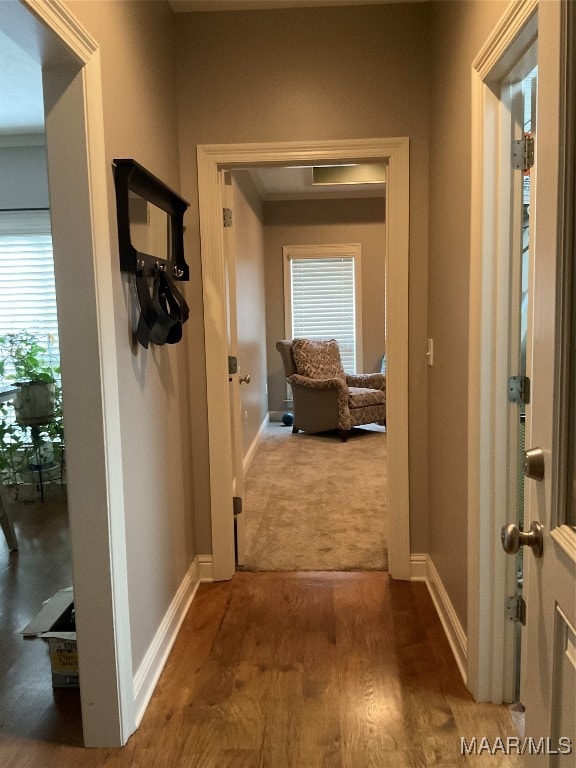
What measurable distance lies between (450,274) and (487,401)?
60 centimetres

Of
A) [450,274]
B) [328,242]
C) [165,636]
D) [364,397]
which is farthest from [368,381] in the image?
[165,636]

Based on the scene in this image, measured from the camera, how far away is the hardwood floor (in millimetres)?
1695

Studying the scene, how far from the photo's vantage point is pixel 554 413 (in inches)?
35.7

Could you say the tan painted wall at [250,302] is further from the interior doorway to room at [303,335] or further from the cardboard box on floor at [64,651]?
the cardboard box on floor at [64,651]

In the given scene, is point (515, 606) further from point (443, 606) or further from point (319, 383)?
point (319, 383)

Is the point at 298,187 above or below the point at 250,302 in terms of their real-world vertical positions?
above

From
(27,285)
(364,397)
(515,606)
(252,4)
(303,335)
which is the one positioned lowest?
(515,606)

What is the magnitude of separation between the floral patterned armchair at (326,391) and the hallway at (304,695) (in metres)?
3.12

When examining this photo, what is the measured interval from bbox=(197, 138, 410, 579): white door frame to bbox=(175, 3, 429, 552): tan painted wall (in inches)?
2.1

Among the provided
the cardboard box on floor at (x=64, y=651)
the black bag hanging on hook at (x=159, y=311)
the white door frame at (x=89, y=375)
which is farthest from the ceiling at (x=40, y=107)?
the cardboard box on floor at (x=64, y=651)

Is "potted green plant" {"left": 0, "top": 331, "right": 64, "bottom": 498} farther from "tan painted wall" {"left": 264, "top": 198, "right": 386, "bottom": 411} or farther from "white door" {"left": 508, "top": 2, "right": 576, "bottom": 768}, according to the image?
"white door" {"left": 508, "top": 2, "right": 576, "bottom": 768}

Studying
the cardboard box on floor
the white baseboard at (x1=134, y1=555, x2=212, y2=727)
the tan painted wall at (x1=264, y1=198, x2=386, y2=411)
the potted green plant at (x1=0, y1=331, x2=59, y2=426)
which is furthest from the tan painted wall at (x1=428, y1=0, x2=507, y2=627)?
the tan painted wall at (x1=264, y1=198, x2=386, y2=411)

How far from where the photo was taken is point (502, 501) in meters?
1.84

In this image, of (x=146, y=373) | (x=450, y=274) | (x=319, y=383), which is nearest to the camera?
(x=146, y=373)
